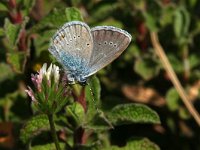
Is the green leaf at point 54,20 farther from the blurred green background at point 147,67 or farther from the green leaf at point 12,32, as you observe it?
the blurred green background at point 147,67

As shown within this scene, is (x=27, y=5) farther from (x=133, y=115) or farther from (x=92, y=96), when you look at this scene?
(x=133, y=115)

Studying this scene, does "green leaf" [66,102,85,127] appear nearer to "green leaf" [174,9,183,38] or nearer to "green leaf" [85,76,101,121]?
"green leaf" [85,76,101,121]

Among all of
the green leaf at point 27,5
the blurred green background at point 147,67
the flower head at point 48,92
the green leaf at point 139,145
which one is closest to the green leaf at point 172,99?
the blurred green background at point 147,67

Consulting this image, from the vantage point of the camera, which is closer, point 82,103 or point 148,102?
point 82,103

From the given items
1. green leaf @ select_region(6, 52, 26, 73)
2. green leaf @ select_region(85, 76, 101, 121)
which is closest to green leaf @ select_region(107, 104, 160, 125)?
green leaf @ select_region(85, 76, 101, 121)

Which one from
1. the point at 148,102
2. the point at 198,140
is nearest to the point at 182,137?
the point at 198,140

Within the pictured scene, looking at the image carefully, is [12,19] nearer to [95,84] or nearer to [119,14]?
[95,84]
